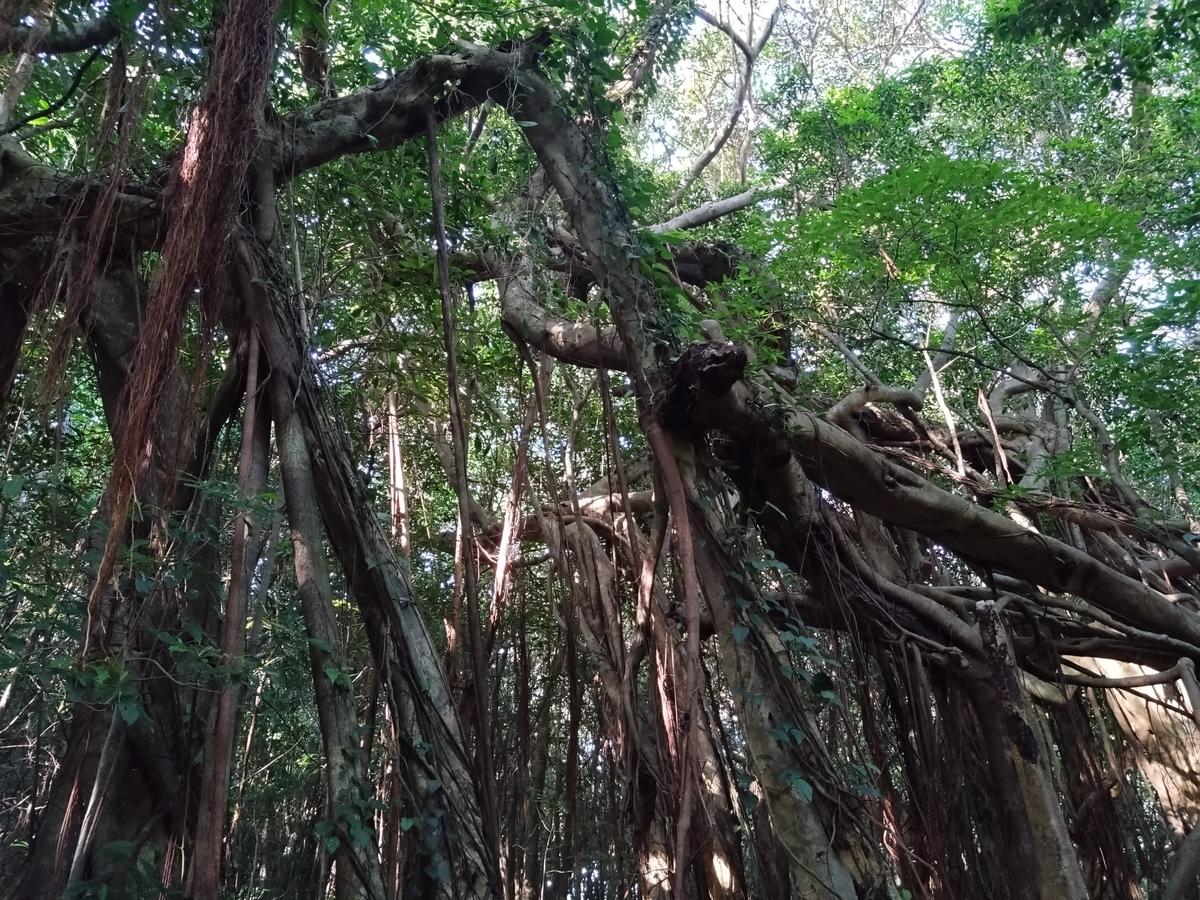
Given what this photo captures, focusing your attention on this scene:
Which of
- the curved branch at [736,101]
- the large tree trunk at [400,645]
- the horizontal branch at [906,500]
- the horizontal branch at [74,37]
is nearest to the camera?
the large tree trunk at [400,645]

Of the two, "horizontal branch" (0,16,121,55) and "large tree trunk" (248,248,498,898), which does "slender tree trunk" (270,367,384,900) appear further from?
"horizontal branch" (0,16,121,55)

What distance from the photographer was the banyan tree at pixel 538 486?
2045mm

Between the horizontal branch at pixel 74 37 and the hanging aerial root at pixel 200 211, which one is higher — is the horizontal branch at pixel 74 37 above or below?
above

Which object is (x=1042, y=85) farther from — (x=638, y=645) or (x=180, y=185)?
(x=180, y=185)

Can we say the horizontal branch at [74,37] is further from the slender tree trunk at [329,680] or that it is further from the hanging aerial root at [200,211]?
the slender tree trunk at [329,680]

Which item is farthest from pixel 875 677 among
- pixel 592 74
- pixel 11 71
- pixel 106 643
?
pixel 11 71

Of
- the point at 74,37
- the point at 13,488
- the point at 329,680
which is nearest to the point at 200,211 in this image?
the point at 13,488

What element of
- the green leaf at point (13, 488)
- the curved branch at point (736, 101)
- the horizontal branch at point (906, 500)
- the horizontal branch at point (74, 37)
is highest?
the curved branch at point (736, 101)

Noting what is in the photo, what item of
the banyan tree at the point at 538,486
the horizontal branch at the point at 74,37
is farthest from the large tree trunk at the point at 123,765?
the horizontal branch at the point at 74,37

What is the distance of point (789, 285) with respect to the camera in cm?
446

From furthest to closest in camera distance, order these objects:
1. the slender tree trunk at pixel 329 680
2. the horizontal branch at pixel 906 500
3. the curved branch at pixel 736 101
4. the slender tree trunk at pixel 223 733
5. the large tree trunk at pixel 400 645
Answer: the curved branch at pixel 736 101 → the horizontal branch at pixel 906 500 → the large tree trunk at pixel 400 645 → the slender tree trunk at pixel 329 680 → the slender tree trunk at pixel 223 733

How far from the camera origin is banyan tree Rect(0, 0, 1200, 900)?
2045 mm

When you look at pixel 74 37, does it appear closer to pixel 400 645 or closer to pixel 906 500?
pixel 400 645

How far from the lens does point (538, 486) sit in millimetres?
4430
